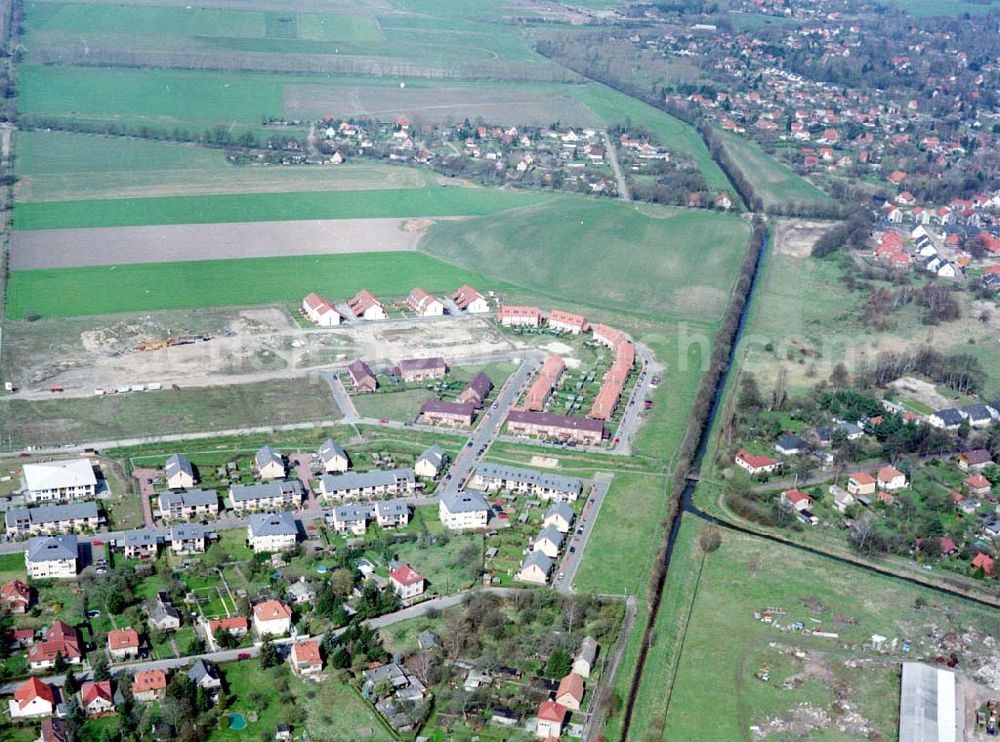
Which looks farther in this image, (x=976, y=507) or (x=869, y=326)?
(x=869, y=326)

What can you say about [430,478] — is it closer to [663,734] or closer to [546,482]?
[546,482]

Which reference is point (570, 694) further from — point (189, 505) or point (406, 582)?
point (189, 505)

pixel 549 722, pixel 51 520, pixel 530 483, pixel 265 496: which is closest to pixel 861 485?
pixel 530 483

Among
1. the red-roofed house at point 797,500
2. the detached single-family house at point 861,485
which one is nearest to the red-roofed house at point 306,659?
the red-roofed house at point 797,500

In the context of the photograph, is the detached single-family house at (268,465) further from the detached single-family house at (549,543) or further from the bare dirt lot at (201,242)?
the bare dirt lot at (201,242)

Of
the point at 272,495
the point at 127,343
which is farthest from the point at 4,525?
the point at 127,343
